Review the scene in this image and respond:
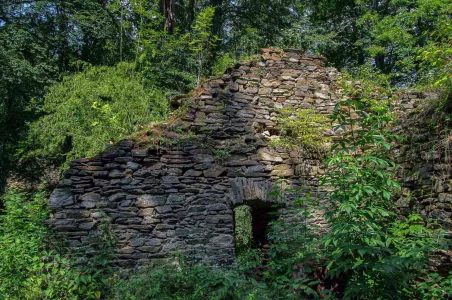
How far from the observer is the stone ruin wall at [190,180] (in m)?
5.27

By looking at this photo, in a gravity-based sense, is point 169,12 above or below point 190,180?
above

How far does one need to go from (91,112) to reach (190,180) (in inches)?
166

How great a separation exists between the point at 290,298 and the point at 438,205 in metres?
2.52

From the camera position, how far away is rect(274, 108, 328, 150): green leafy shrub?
6297 millimetres

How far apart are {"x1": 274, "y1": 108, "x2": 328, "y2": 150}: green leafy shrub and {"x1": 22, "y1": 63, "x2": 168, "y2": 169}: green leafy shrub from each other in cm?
328

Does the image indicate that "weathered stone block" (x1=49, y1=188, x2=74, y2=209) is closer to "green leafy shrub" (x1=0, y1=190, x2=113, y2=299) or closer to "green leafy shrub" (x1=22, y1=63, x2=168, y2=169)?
"green leafy shrub" (x1=0, y1=190, x2=113, y2=299)

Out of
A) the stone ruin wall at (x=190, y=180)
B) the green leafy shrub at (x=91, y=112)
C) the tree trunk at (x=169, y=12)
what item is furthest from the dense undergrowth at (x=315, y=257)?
the tree trunk at (x=169, y=12)

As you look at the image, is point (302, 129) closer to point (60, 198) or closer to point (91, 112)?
point (60, 198)

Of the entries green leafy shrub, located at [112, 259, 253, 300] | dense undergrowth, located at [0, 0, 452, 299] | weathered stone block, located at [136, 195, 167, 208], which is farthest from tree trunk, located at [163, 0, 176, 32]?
green leafy shrub, located at [112, 259, 253, 300]

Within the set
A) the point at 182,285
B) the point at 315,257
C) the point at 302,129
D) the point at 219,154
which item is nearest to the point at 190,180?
the point at 219,154

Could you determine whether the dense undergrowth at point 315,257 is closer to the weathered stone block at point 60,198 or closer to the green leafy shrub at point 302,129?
the weathered stone block at point 60,198

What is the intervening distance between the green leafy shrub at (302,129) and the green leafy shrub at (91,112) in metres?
3.28

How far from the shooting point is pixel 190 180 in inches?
221

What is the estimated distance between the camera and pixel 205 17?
9734 mm
